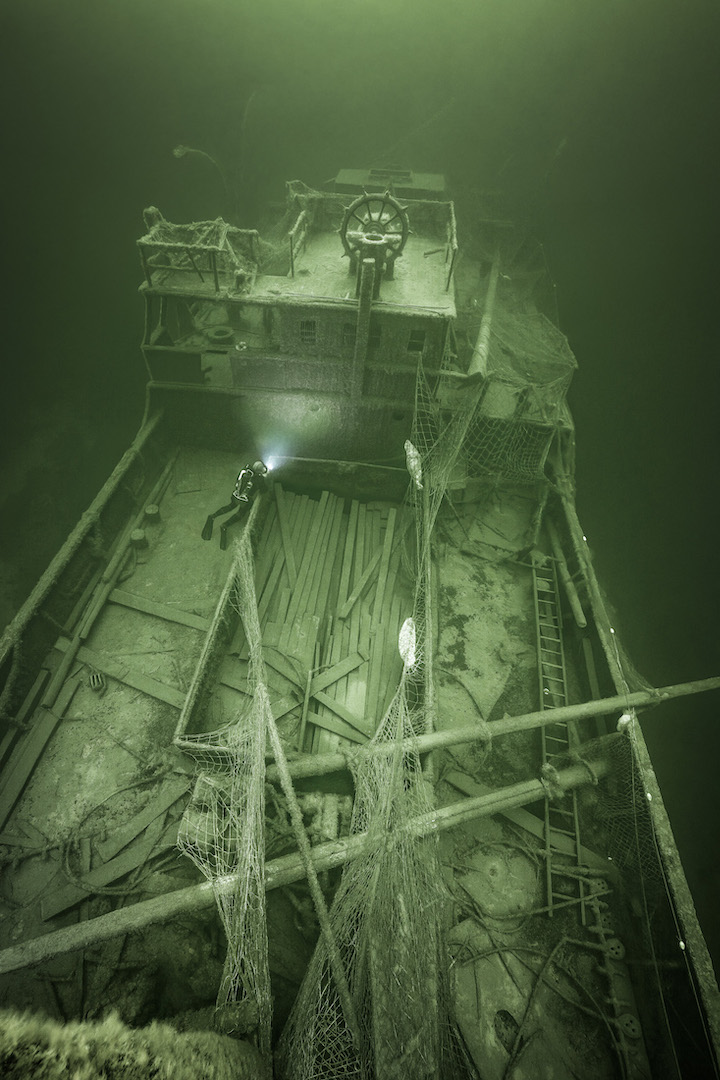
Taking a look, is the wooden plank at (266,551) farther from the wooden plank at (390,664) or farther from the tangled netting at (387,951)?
the tangled netting at (387,951)

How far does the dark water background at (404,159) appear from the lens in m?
15.0

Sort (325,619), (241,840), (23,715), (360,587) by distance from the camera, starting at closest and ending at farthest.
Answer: (241,840)
(23,715)
(325,619)
(360,587)

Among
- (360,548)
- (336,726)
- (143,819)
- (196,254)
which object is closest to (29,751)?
(143,819)

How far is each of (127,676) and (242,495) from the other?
3867 millimetres

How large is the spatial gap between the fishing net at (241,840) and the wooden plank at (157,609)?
1.17 metres

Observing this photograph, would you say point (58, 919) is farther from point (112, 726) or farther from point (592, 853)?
point (592, 853)

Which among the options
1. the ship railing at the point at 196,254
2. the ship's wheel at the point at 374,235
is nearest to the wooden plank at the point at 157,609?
the ship railing at the point at 196,254

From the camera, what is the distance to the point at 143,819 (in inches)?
253

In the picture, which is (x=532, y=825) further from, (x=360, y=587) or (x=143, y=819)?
(x=143, y=819)

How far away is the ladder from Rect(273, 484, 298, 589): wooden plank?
485 cm

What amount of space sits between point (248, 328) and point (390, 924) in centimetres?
1179

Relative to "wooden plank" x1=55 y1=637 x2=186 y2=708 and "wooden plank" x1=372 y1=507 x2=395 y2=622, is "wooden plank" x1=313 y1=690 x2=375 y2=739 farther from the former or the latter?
"wooden plank" x1=55 y1=637 x2=186 y2=708

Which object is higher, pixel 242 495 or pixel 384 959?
pixel 242 495

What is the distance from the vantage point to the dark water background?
49.3 ft
